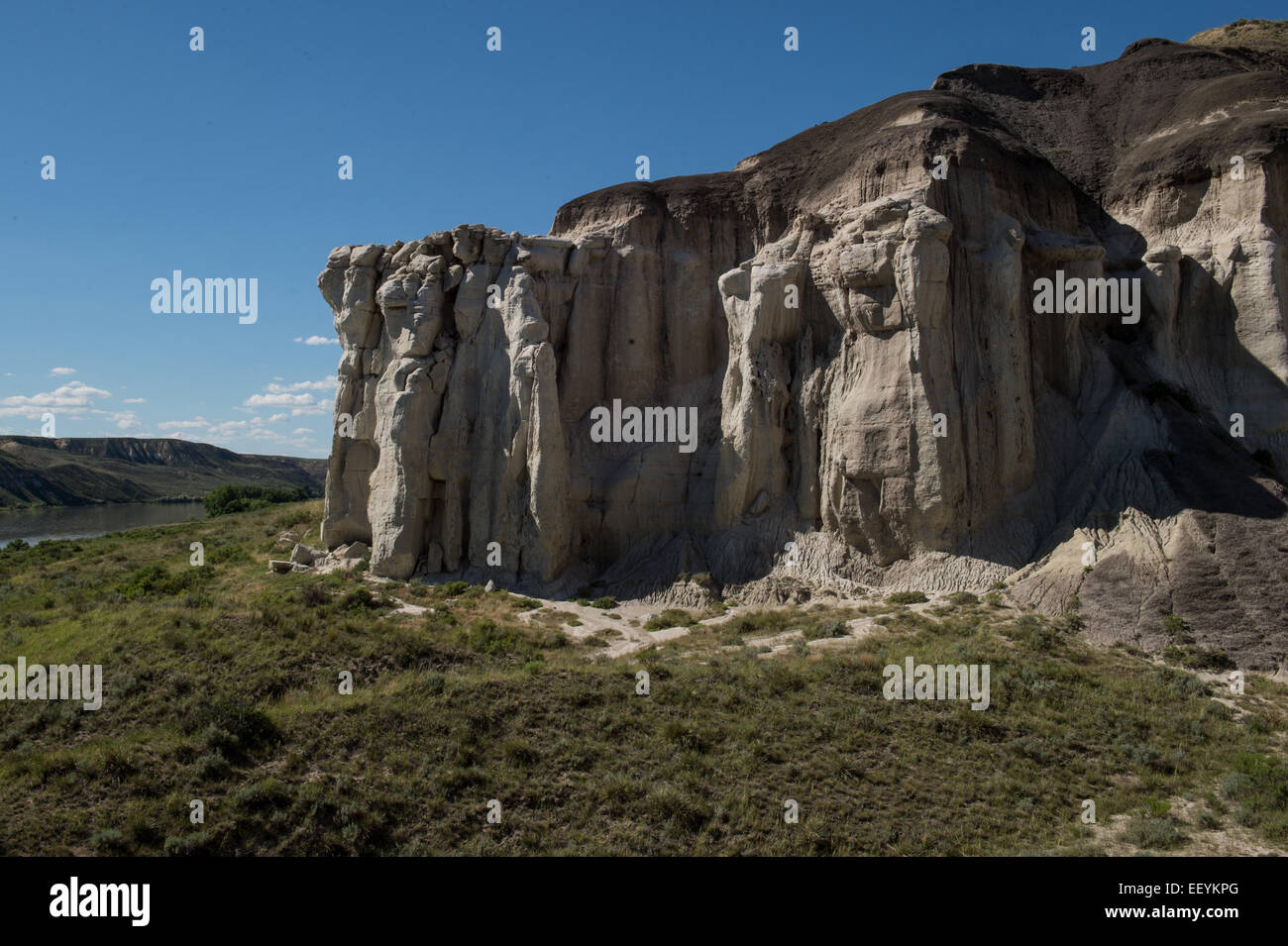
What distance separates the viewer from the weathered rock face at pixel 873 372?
74.9ft

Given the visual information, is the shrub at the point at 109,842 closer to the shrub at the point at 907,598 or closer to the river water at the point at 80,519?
the shrub at the point at 907,598

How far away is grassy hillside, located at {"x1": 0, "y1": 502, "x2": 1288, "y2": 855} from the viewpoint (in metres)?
11.0

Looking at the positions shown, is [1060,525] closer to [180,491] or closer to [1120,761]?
[1120,761]

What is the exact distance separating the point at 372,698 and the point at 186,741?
2.89 m

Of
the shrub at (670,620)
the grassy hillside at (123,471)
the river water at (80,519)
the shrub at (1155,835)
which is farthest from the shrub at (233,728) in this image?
the grassy hillside at (123,471)

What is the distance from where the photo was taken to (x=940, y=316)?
922 inches

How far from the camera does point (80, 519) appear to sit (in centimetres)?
7750

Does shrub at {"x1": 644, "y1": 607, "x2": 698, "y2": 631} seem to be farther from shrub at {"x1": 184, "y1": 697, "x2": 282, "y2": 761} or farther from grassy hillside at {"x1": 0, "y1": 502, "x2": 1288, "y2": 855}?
shrub at {"x1": 184, "y1": 697, "x2": 282, "y2": 761}

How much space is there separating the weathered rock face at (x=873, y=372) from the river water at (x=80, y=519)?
44.1 meters

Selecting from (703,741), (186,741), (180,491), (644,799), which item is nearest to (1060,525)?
(703,741)

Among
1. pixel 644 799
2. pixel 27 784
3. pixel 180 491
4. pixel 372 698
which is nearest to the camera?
pixel 27 784

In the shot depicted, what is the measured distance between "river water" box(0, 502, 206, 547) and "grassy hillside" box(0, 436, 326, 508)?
5.59 metres

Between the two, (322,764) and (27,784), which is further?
(322,764)

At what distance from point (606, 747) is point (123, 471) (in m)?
138
